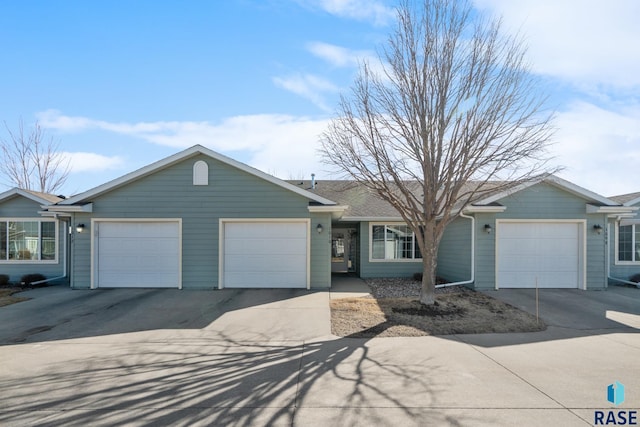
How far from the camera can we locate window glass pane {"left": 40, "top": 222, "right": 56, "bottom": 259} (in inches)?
566

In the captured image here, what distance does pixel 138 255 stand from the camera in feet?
40.0

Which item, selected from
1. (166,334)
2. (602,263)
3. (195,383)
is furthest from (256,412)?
(602,263)

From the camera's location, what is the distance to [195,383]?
486 cm

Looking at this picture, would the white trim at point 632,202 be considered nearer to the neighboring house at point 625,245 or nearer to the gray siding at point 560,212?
the neighboring house at point 625,245

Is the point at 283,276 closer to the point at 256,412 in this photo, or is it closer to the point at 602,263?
the point at 256,412

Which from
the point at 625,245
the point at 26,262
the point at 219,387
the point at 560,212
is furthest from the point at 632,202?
the point at 26,262

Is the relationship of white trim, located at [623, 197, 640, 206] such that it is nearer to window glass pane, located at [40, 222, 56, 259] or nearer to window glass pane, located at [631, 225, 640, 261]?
window glass pane, located at [631, 225, 640, 261]

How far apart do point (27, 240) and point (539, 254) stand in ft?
61.5

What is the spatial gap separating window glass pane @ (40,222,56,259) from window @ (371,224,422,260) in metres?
12.6

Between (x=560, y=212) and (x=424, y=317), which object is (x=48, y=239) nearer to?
(x=424, y=317)

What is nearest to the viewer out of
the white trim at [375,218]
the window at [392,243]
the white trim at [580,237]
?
the white trim at [580,237]

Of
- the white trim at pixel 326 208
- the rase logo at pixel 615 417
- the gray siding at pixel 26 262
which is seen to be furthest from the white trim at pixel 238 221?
the rase logo at pixel 615 417

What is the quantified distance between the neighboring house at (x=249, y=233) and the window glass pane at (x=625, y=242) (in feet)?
10.1

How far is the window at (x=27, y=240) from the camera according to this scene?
47.1 feet
